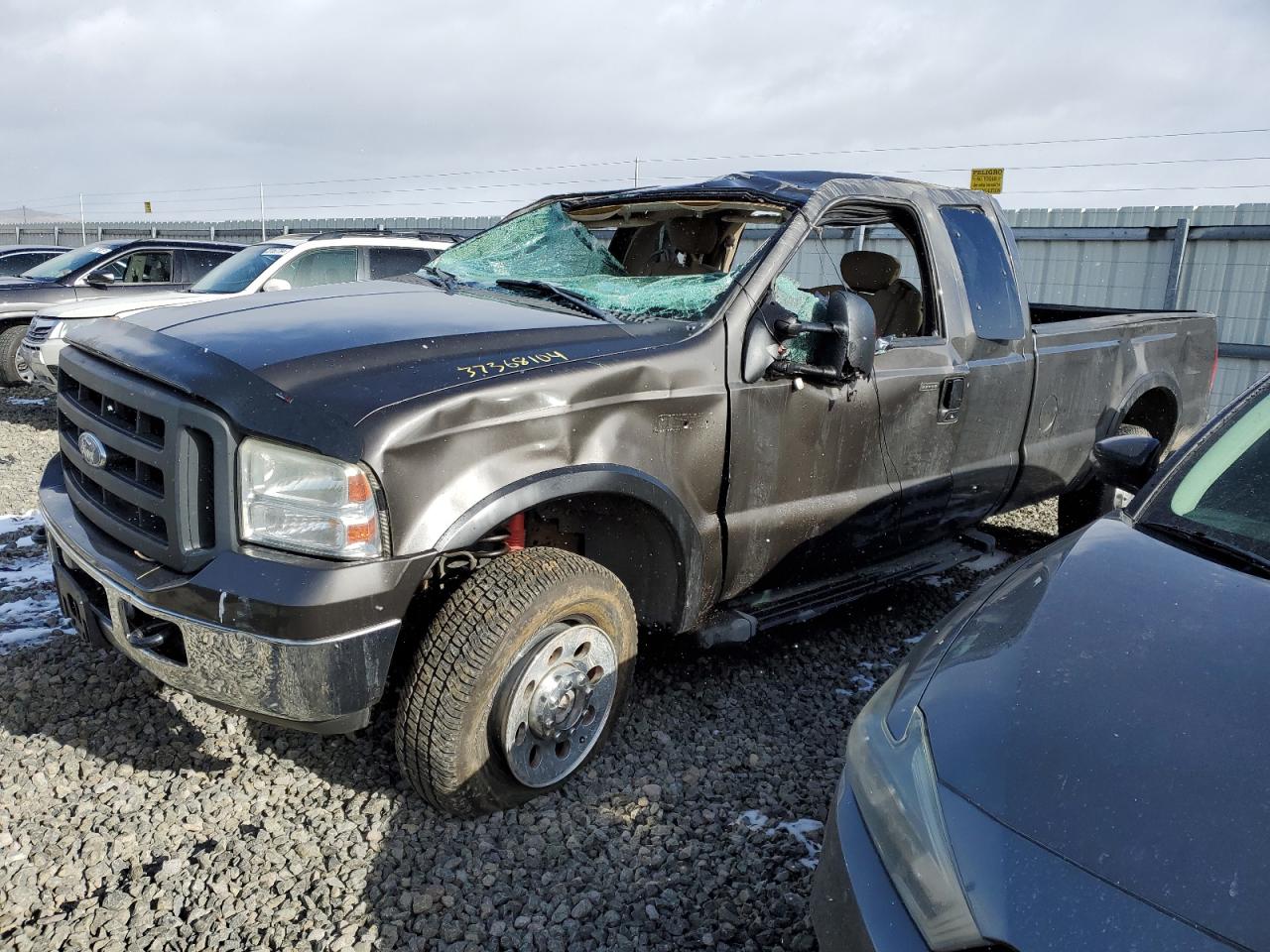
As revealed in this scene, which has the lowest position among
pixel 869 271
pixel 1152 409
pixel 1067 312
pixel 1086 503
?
pixel 1086 503

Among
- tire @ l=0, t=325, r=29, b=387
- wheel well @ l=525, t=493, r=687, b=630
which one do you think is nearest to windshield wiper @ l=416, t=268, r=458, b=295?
wheel well @ l=525, t=493, r=687, b=630

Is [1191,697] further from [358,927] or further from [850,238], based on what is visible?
[850,238]

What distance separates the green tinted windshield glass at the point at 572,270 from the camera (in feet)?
10.7

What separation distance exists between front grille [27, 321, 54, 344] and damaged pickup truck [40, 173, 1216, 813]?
591cm

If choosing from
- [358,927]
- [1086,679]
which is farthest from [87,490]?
[1086,679]

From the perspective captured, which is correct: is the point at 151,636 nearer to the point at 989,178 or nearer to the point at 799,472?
the point at 799,472

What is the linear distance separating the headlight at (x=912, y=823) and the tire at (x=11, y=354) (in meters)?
9.63

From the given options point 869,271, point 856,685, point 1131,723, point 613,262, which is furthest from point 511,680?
point 869,271

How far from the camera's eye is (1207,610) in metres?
1.94

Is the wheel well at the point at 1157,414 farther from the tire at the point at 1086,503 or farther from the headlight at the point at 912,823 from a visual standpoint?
the headlight at the point at 912,823

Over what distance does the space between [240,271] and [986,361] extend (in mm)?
7110

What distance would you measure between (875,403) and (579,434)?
1351 millimetres

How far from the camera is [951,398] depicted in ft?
12.8

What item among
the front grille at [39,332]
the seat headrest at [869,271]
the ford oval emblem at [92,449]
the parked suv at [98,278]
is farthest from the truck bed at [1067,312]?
the front grille at [39,332]
